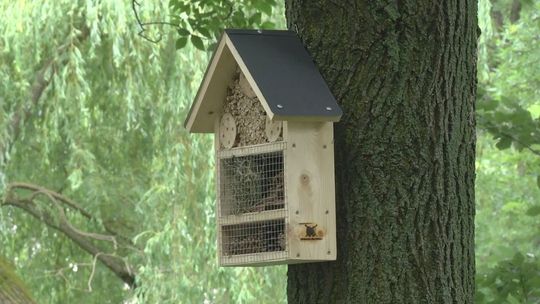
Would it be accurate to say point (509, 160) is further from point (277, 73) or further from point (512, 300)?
point (277, 73)

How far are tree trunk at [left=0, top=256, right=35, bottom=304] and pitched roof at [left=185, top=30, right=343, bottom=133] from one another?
6.50 ft

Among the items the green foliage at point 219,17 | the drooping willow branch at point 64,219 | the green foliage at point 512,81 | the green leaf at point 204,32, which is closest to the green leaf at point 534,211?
the green foliage at point 512,81

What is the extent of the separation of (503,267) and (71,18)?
4506 millimetres

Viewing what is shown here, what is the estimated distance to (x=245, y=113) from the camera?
9.62 feet

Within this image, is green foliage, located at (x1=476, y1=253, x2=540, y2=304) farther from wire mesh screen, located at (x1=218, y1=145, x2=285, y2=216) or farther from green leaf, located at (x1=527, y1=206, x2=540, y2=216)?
wire mesh screen, located at (x1=218, y1=145, x2=285, y2=216)

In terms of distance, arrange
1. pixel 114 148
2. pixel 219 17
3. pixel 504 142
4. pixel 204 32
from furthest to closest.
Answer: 1. pixel 114 148
2. pixel 504 142
3. pixel 219 17
4. pixel 204 32

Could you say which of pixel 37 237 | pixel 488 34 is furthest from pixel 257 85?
pixel 37 237

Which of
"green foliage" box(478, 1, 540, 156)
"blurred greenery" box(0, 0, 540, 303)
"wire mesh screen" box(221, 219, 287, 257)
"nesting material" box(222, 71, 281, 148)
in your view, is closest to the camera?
"wire mesh screen" box(221, 219, 287, 257)

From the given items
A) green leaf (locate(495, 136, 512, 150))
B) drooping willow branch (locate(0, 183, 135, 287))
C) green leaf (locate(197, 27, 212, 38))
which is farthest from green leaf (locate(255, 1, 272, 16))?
drooping willow branch (locate(0, 183, 135, 287))

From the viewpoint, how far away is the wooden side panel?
2672mm

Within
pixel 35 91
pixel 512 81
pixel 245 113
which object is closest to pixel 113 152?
pixel 35 91

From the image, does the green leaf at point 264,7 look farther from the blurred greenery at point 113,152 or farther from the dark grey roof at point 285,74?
the blurred greenery at point 113,152

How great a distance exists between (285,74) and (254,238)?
42 centimetres

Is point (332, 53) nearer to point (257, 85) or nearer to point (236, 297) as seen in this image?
point (257, 85)
